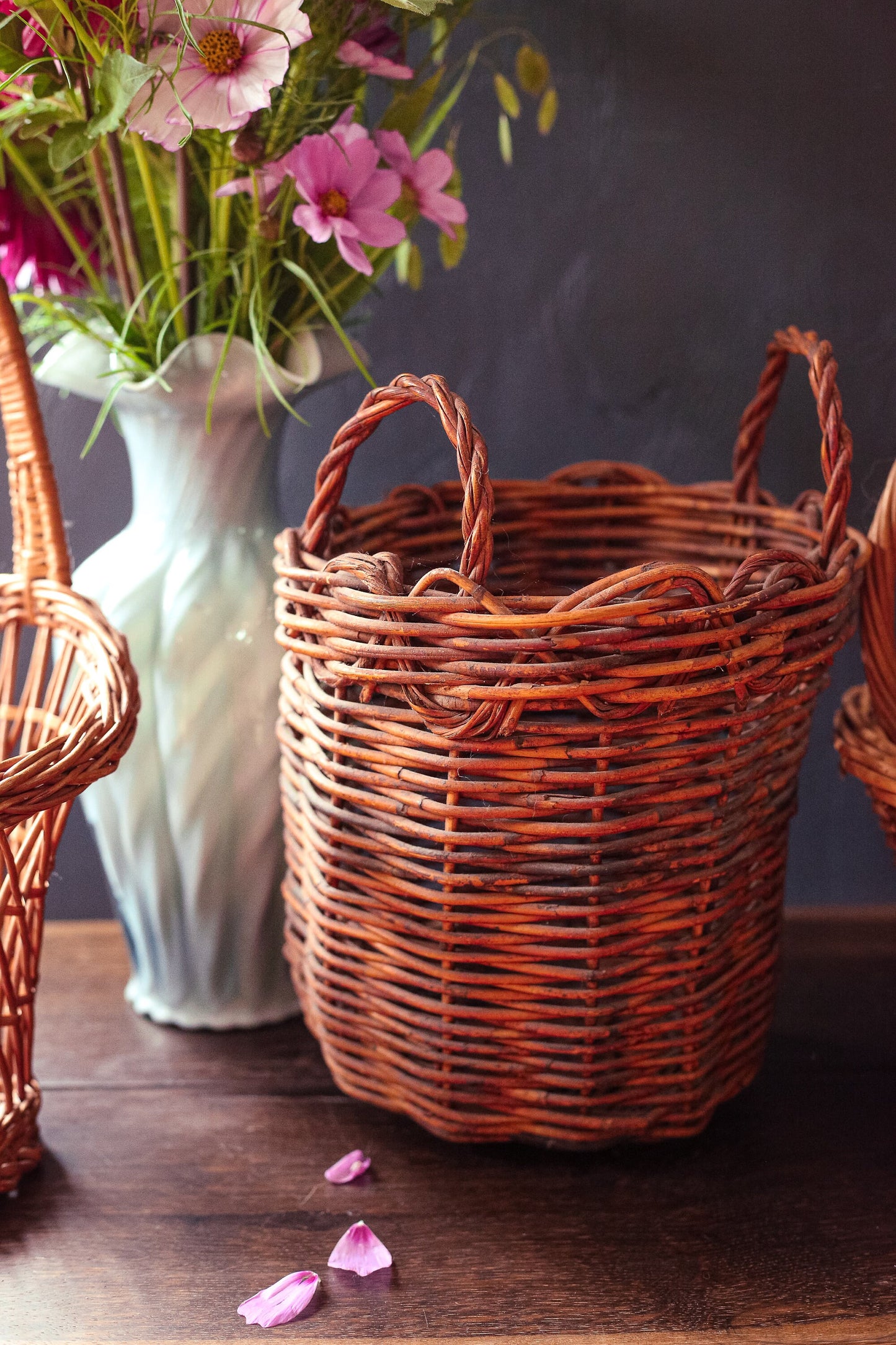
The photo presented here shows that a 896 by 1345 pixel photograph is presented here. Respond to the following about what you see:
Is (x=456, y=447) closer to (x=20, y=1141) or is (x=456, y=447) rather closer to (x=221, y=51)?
(x=221, y=51)

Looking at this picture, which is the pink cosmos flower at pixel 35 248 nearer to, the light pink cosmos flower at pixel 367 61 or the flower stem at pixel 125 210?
the flower stem at pixel 125 210

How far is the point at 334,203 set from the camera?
73 cm

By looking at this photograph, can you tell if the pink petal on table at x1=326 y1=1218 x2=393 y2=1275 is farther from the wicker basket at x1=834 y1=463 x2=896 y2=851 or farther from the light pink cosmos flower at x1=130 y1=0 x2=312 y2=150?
the light pink cosmos flower at x1=130 y1=0 x2=312 y2=150

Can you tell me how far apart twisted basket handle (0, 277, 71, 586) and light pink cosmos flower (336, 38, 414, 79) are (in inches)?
11.0

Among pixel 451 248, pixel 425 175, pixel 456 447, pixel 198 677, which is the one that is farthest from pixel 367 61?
pixel 198 677

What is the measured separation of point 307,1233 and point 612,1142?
19 cm

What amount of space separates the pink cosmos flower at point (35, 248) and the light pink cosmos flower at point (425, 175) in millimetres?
262

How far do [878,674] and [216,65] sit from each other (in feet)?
1.82

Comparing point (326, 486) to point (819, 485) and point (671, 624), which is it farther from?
point (819, 485)

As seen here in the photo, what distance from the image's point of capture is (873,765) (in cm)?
74

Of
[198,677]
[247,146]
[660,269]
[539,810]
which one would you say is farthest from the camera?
[660,269]

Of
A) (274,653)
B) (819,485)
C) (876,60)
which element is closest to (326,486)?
(274,653)

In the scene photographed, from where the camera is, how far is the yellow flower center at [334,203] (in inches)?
28.7

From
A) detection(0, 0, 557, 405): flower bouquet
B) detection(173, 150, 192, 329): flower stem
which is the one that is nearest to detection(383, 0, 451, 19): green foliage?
detection(0, 0, 557, 405): flower bouquet
